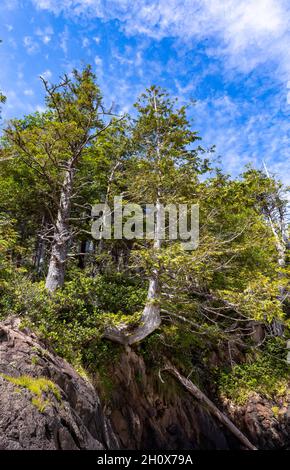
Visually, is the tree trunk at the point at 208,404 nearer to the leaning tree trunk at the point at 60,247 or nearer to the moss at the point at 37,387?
the leaning tree trunk at the point at 60,247

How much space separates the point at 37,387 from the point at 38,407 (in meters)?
0.43

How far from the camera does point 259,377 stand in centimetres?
1301

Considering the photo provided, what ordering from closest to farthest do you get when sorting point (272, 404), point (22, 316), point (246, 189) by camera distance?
1. point (22, 316)
2. point (272, 404)
3. point (246, 189)

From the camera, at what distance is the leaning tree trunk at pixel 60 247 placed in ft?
33.2

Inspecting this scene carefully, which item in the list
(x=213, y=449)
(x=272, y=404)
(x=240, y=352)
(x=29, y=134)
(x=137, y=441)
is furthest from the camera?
(x=240, y=352)

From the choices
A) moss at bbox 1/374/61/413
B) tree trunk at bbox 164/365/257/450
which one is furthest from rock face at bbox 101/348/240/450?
moss at bbox 1/374/61/413

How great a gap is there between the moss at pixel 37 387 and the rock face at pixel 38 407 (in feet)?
0.11

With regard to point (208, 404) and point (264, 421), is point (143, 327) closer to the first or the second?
point (208, 404)

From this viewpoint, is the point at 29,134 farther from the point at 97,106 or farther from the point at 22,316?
the point at 22,316

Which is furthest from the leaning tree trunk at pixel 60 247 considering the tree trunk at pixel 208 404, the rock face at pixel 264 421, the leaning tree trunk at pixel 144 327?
the rock face at pixel 264 421

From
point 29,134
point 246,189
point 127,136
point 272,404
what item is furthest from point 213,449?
point 127,136

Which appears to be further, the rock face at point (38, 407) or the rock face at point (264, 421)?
the rock face at point (264, 421)

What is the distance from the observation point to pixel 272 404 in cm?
1221
